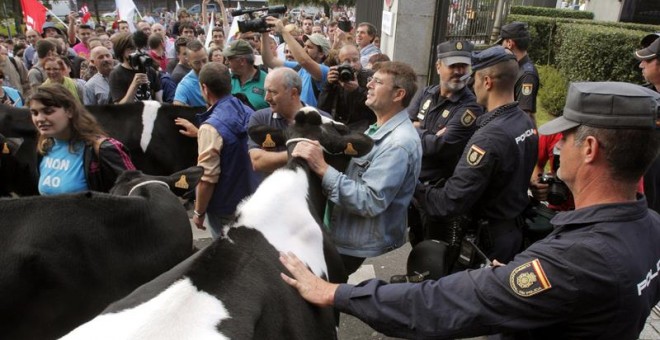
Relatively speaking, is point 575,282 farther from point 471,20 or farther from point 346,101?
point 471,20

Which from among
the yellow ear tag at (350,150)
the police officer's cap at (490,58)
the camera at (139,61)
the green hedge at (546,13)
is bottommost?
the yellow ear tag at (350,150)

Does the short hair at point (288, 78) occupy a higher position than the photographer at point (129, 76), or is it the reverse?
the short hair at point (288, 78)

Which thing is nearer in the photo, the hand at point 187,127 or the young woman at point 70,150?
the young woman at point 70,150

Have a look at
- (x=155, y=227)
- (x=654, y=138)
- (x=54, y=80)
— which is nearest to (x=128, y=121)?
(x=54, y=80)

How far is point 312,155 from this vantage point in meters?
2.36

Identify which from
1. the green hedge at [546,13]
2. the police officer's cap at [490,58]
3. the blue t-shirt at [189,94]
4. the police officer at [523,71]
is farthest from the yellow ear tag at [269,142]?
the green hedge at [546,13]

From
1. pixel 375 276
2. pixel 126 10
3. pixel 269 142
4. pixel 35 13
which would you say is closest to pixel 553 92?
pixel 375 276

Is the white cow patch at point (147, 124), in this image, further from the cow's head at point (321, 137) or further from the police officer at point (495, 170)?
the police officer at point (495, 170)

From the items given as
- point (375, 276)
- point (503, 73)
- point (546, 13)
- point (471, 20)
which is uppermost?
point (546, 13)

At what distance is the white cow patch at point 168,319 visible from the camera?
1.28m

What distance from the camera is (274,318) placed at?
1.62 metres

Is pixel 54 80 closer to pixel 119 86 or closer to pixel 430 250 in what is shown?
pixel 119 86

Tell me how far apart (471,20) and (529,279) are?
809 cm

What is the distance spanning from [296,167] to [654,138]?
153 centimetres
